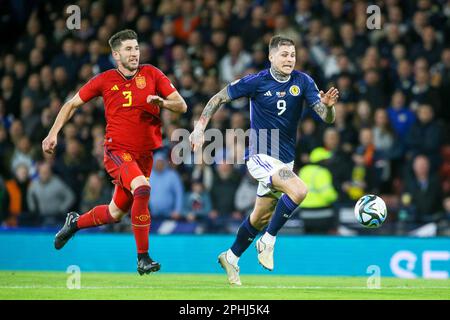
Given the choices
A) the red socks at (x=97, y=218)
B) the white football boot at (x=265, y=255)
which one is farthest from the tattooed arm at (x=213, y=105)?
the red socks at (x=97, y=218)

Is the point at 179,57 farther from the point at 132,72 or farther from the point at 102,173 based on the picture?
the point at 132,72

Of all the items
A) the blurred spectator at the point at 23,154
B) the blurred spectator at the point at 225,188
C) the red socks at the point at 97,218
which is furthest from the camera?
the blurred spectator at the point at 23,154

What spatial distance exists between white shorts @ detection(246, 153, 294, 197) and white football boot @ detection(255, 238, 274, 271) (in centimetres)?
62

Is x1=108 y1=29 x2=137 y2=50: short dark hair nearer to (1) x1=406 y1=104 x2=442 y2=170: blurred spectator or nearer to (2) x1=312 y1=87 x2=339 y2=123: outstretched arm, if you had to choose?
(2) x1=312 y1=87 x2=339 y2=123: outstretched arm

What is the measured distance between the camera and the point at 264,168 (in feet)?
37.2

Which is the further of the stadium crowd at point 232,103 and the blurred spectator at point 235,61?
the blurred spectator at point 235,61

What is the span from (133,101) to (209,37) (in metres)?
7.72

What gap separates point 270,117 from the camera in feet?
37.9

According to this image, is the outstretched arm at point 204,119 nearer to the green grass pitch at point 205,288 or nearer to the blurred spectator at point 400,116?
the green grass pitch at point 205,288

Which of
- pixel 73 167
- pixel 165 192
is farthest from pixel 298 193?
pixel 73 167

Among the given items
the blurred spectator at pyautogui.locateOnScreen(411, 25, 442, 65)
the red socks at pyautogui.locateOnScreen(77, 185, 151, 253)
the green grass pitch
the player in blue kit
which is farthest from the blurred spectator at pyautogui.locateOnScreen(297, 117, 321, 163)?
the red socks at pyautogui.locateOnScreen(77, 185, 151, 253)

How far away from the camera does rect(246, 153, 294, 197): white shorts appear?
11.3 meters

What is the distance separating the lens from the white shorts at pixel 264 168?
443 inches

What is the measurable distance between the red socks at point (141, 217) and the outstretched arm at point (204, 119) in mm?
733
